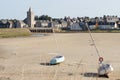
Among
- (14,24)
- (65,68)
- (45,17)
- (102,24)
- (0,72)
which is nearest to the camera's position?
(0,72)

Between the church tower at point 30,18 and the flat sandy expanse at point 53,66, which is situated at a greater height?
the flat sandy expanse at point 53,66

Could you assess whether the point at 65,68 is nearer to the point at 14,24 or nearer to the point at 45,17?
the point at 14,24

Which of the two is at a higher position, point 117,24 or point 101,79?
point 101,79

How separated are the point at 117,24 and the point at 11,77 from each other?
102783 mm

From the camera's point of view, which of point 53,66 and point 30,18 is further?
point 30,18

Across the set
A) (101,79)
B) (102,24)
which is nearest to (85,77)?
(101,79)

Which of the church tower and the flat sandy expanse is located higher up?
the flat sandy expanse

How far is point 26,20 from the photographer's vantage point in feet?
416

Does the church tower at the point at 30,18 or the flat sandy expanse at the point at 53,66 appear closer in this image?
the flat sandy expanse at the point at 53,66

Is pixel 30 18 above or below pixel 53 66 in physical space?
below

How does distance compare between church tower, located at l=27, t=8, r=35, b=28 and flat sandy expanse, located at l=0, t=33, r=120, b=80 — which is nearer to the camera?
flat sandy expanse, located at l=0, t=33, r=120, b=80

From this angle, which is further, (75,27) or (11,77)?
(75,27)

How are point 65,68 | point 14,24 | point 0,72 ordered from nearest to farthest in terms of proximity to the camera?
point 0,72, point 65,68, point 14,24

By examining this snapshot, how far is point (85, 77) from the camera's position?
1455 cm
